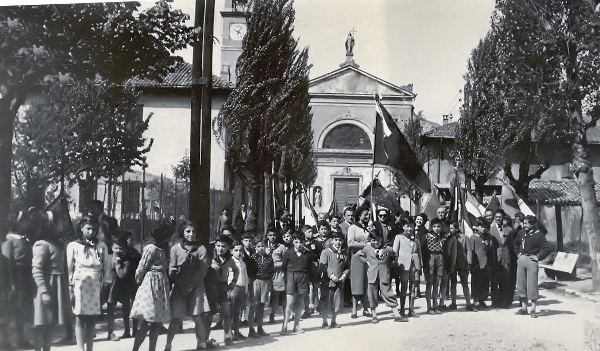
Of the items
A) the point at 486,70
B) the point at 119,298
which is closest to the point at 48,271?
the point at 119,298

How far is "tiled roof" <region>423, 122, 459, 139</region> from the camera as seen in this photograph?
912 cm

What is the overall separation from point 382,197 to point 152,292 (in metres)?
4.89

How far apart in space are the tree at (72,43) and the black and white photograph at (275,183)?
23mm

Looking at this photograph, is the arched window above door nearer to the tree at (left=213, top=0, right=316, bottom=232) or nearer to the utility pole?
the tree at (left=213, top=0, right=316, bottom=232)

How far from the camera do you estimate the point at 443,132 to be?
9336 mm

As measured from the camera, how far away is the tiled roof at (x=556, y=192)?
8312 mm

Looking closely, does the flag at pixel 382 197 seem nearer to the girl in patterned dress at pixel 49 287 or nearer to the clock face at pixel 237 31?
the clock face at pixel 237 31

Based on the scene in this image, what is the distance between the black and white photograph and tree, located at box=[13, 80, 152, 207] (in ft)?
0.08

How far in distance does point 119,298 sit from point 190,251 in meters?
1.05

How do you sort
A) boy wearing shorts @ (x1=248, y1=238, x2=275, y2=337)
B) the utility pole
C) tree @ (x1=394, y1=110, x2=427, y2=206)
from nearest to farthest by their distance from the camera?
1. the utility pole
2. boy wearing shorts @ (x1=248, y1=238, x2=275, y2=337)
3. tree @ (x1=394, y1=110, x2=427, y2=206)

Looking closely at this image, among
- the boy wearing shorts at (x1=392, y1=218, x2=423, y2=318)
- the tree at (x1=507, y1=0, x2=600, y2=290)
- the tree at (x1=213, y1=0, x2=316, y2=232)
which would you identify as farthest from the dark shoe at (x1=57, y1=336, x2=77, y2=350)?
the tree at (x1=507, y1=0, x2=600, y2=290)

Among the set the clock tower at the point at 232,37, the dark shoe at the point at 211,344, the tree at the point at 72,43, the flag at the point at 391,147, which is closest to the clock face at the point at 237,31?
the clock tower at the point at 232,37

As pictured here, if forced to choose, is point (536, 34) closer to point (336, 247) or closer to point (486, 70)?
point (486, 70)

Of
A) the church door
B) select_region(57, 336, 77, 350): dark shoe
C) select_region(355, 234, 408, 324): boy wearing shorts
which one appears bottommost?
select_region(57, 336, 77, 350): dark shoe
